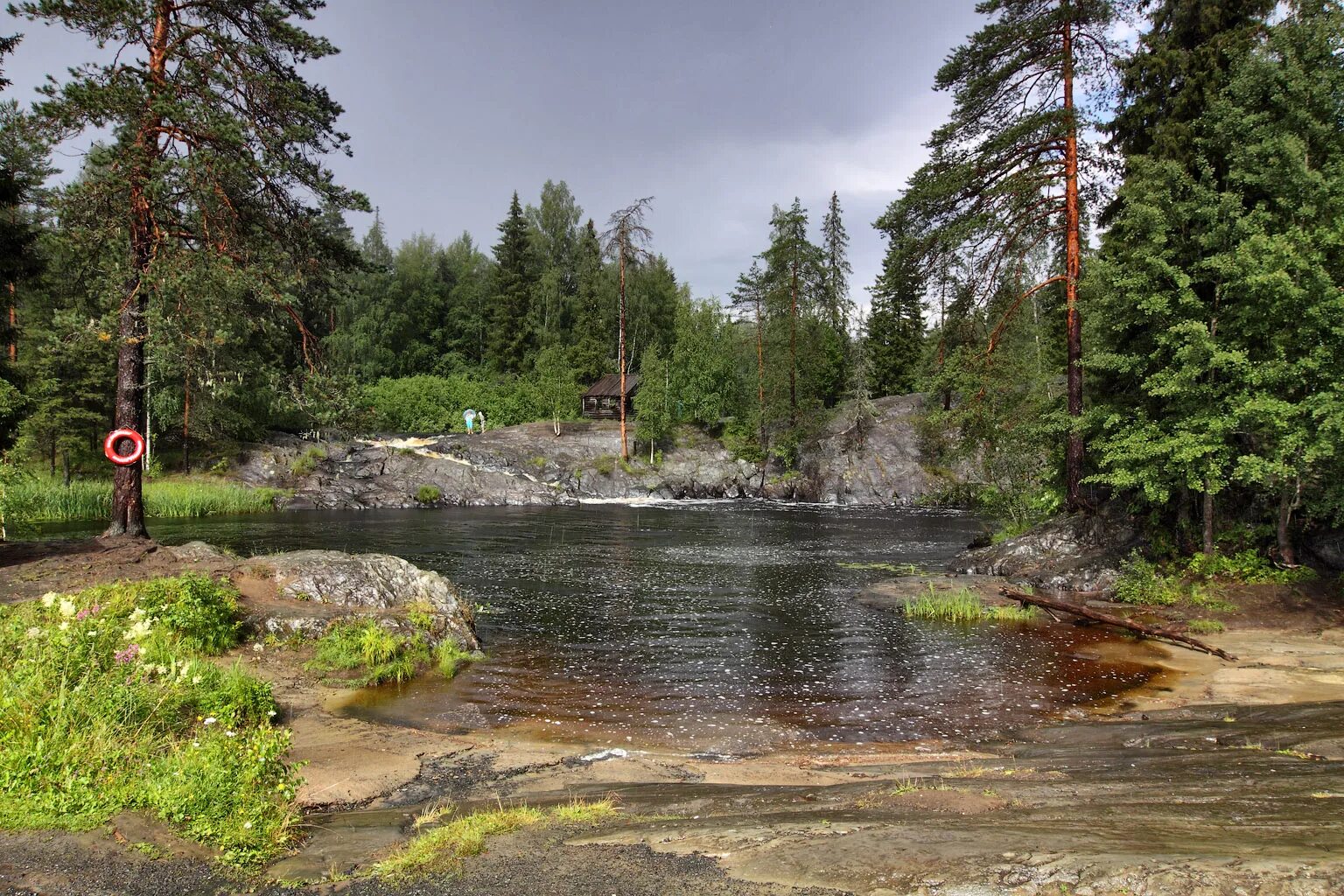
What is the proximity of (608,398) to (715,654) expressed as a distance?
49177 mm

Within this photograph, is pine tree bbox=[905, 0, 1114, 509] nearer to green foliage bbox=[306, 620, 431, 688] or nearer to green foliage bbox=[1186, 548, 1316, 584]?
green foliage bbox=[1186, 548, 1316, 584]

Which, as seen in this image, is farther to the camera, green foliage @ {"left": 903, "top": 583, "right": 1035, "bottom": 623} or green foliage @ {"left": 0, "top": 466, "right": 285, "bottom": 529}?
green foliage @ {"left": 0, "top": 466, "right": 285, "bottom": 529}

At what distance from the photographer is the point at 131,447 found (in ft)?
47.5

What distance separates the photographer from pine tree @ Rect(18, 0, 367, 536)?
13352 mm

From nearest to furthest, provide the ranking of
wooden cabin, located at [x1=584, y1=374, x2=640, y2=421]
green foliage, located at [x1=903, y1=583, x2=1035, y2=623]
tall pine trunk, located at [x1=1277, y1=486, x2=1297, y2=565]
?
1. tall pine trunk, located at [x1=1277, y1=486, x2=1297, y2=565]
2. green foliage, located at [x1=903, y1=583, x2=1035, y2=623]
3. wooden cabin, located at [x1=584, y1=374, x2=640, y2=421]

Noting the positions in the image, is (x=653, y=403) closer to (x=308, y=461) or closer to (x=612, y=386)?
(x=612, y=386)

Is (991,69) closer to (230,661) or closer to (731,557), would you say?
(731,557)

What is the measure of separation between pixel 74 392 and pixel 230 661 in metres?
34.8

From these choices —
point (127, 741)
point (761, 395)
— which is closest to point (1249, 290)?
point (127, 741)

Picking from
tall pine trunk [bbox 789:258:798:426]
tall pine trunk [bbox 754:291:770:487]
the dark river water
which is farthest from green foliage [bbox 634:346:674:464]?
the dark river water

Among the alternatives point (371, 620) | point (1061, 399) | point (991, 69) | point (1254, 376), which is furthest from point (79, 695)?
point (991, 69)

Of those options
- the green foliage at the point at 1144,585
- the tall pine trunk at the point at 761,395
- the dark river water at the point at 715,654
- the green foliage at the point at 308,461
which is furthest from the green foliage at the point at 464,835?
the tall pine trunk at the point at 761,395

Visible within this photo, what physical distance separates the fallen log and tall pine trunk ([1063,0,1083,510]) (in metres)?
4.28

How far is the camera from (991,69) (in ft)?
66.4
